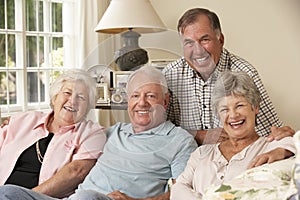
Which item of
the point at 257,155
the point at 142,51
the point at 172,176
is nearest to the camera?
the point at 257,155

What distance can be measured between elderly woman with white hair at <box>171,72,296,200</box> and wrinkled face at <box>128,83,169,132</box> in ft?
0.69

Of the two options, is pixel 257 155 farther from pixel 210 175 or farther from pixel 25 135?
pixel 25 135

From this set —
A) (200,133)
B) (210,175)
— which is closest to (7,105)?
(200,133)

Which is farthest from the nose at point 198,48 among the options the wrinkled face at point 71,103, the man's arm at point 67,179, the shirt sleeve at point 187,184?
the man's arm at point 67,179

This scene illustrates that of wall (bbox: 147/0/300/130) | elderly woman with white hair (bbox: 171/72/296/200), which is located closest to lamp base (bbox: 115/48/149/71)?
elderly woman with white hair (bbox: 171/72/296/200)

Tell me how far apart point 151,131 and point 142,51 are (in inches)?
13.7

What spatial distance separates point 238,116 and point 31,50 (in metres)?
1.79

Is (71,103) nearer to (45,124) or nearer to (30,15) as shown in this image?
(45,124)

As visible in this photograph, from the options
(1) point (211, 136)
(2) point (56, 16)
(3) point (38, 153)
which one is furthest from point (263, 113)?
(2) point (56, 16)

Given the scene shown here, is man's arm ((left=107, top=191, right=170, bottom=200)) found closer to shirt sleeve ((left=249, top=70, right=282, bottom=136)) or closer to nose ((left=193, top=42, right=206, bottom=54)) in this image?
shirt sleeve ((left=249, top=70, right=282, bottom=136))

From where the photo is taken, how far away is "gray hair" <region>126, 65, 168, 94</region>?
6.41 ft

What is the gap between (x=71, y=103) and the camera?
2146 millimetres

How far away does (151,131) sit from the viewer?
6.41ft

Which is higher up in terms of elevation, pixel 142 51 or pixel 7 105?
pixel 142 51
